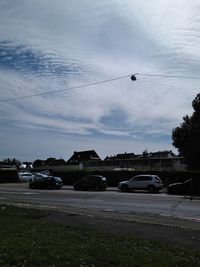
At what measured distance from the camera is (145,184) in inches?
1821

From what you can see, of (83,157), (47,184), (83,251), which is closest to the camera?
(83,251)

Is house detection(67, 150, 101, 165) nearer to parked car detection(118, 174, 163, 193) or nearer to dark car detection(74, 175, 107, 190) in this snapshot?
dark car detection(74, 175, 107, 190)

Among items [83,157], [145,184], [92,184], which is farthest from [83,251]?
[83,157]

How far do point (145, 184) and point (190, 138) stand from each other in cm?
938

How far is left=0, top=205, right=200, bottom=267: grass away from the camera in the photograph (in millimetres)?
8531

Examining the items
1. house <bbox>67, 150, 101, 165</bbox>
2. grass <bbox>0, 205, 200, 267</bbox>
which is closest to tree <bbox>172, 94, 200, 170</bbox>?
grass <bbox>0, 205, 200, 267</bbox>

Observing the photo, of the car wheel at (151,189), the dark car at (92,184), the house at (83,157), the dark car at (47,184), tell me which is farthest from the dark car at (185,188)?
the house at (83,157)

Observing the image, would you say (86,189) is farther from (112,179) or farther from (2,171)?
(2,171)

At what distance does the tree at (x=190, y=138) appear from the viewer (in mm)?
52188

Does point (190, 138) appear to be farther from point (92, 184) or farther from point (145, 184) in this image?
point (92, 184)

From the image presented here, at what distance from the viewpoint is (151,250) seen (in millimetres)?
10125

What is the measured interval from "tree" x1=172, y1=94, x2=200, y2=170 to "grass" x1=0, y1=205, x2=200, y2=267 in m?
40.9

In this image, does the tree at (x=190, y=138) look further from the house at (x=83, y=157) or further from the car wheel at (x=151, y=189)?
the house at (x=83, y=157)

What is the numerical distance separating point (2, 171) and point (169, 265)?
2634 inches
